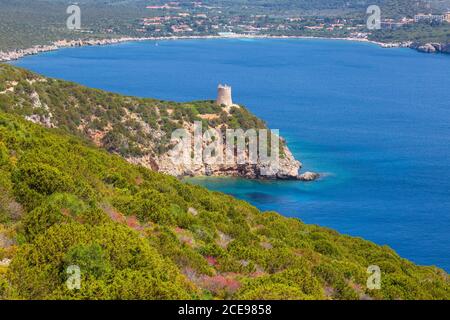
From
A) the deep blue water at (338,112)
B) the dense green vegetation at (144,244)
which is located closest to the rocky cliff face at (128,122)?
the deep blue water at (338,112)

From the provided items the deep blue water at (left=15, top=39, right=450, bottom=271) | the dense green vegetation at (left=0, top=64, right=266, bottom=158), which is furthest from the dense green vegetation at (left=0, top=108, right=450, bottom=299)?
the dense green vegetation at (left=0, top=64, right=266, bottom=158)

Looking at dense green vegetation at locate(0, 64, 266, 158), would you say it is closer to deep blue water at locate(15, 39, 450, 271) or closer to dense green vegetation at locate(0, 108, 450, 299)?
deep blue water at locate(15, 39, 450, 271)

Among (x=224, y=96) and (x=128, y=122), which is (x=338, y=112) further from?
(x=128, y=122)

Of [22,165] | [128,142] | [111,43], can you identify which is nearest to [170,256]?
[22,165]

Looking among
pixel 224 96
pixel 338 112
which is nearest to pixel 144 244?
Answer: pixel 224 96

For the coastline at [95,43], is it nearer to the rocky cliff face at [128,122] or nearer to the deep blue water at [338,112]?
the deep blue water at [338,112]

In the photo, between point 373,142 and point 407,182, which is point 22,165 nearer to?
point 407,182
